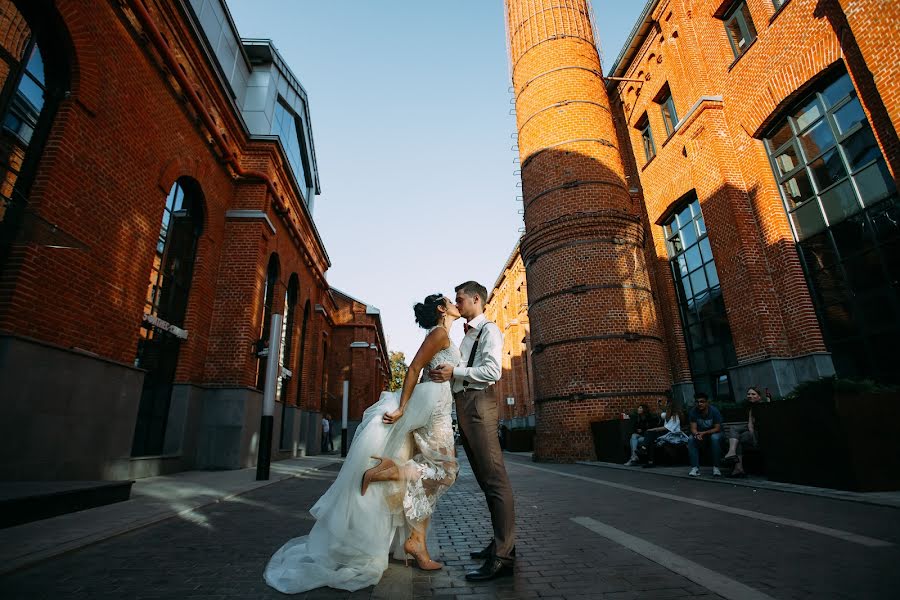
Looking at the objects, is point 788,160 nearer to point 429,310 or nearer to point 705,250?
point 705,250

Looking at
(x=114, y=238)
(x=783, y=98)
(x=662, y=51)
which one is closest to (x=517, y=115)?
(x=662, y=51)

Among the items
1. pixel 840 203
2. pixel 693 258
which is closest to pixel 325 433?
pixel 693 258

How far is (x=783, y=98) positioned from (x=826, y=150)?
159 centimetres

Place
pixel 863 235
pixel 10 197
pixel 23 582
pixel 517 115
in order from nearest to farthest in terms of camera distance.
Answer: pixel 23 582 < pixel 10 197 < pixel 863 235 < pixel 517 115

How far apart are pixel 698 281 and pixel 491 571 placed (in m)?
13.5

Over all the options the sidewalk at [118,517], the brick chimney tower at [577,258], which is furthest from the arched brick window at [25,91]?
the brick chimney tower at [577,258]

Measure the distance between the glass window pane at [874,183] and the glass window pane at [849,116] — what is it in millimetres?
980

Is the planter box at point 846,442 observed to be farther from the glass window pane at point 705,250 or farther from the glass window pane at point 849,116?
the glass window pane at point 705,250

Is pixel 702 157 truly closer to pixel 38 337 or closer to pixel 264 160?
pixel 264 160

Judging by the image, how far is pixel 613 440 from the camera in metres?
10.0

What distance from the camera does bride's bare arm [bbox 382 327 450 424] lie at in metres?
2.89

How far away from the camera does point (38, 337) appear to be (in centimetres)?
535

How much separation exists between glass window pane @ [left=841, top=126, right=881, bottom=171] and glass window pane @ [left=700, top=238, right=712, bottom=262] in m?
4.10

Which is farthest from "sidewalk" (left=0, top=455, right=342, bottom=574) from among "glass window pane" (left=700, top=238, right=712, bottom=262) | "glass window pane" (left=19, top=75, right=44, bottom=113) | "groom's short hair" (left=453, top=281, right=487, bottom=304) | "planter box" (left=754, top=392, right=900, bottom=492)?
"glass window pane" (left=700, top=238, right=712, bottom=262)
